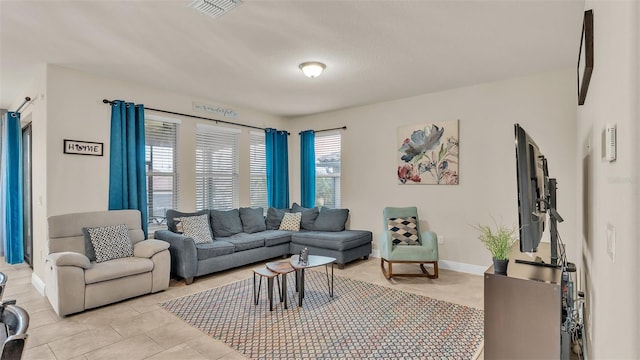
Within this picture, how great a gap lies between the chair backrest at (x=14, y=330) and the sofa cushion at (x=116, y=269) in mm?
2467

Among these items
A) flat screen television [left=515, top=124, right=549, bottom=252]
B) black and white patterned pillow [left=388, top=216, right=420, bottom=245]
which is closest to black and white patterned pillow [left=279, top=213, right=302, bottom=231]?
black and white patterned pillow [left=388, top=216, right=420, bottom=245]

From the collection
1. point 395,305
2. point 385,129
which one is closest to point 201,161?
point 385,129

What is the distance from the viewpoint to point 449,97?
4.69 metres

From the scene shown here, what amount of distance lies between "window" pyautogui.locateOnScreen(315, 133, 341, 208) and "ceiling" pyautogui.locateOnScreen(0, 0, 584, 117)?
168 centimetres

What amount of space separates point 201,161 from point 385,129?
3040 millimetres

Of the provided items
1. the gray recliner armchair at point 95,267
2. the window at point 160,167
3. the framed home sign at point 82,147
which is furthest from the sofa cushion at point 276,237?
the framed home sign at point 82,147

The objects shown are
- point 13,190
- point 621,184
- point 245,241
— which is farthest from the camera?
point 13,190

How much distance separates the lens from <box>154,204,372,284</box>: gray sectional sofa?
419 centimetres

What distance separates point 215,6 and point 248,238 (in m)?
3.30

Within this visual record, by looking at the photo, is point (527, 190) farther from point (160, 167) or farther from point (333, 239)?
point (160, 167)

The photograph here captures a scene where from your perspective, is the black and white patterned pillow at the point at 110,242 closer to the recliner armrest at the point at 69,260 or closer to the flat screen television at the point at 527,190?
the recliner armrest at the point at 69,260

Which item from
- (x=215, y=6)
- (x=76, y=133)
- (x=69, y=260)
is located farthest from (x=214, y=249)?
(x=215, y=6)

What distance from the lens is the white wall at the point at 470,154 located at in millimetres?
3867

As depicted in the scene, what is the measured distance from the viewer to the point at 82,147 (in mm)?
3891
